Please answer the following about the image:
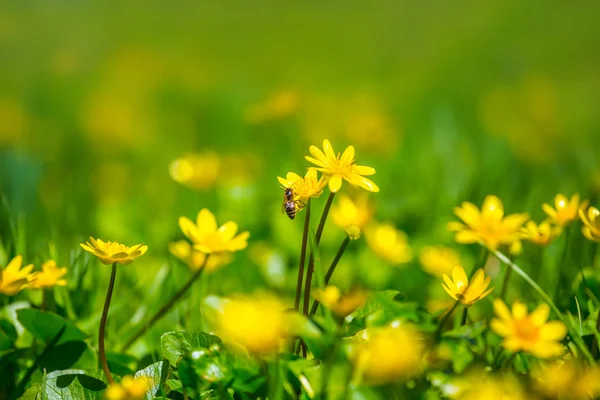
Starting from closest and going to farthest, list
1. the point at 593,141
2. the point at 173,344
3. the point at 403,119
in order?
1. the point at 173,344
2. the point at 593,141
3. the point at 403,119

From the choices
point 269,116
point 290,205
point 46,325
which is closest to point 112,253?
point 46,325

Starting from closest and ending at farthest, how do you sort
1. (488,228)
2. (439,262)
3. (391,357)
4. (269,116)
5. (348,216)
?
(391,357) < (488,228) < (348,216) < (439,262) < (269,116)

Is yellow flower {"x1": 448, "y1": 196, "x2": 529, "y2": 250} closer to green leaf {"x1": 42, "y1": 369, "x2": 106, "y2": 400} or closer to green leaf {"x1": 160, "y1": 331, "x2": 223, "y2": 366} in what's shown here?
green leaf {"x1": 160, "y1": 331, "x2": 223, "y2": 366}

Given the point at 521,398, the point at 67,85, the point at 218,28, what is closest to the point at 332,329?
the point at 521,398

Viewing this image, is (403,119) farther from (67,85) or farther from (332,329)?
(332,329)

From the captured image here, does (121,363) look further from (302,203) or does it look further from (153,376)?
(302,203)

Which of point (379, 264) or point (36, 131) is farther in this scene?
point (36, 131)
